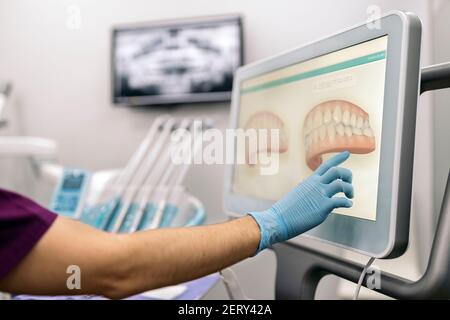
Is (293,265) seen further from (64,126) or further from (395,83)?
(64,126)

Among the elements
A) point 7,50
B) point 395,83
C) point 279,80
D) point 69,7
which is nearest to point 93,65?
point 69,7

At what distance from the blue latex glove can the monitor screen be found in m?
1.11

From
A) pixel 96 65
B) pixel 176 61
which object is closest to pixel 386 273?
pixel 176 61

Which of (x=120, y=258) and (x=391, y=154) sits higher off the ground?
(x=391, y=154)

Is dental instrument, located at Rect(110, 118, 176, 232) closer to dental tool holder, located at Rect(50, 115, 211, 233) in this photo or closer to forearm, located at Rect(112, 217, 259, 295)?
dental tool holder, located at Rect(50, 115, 211, 233)

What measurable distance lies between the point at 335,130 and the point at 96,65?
1540mm

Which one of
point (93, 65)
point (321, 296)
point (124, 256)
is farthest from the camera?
point (93, 65)

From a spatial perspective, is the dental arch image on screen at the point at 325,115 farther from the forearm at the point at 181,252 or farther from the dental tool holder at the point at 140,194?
the dental tool holder at the point at 140,194

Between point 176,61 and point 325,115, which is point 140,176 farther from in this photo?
point 325,115

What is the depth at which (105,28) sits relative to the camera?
193cm

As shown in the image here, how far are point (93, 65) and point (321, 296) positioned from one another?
1.44 m

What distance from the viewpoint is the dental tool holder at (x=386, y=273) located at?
21.9 inches

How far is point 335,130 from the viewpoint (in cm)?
69
